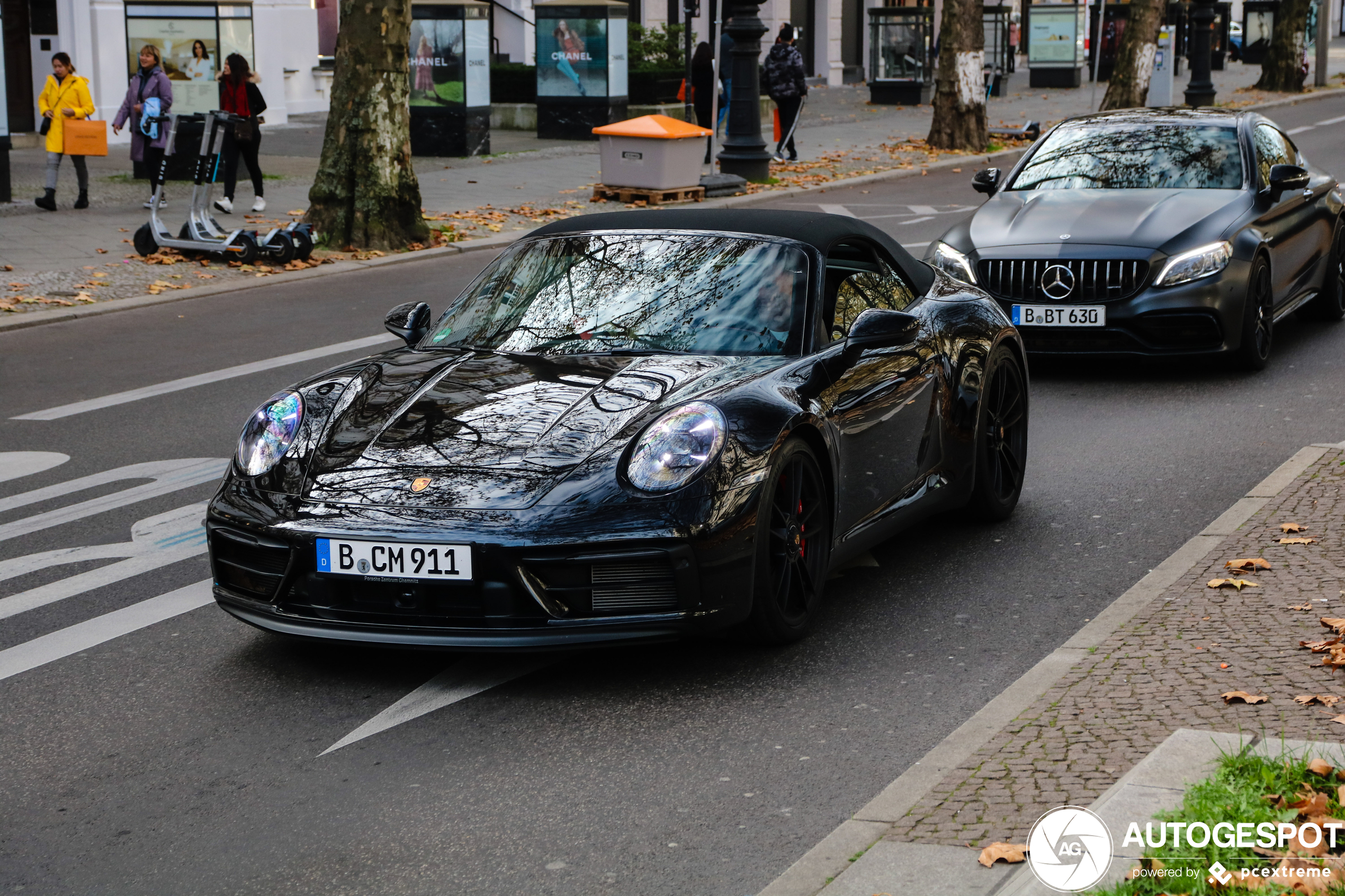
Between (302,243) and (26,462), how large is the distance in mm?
7700

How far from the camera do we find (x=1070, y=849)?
3.76m

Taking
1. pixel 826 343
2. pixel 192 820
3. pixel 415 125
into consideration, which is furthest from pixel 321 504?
pixel 415 125

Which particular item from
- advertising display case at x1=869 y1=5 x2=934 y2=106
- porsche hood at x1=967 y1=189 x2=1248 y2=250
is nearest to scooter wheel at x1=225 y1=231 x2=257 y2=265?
porsche hood at x1=967 y1=189 x2=1248 y2=250

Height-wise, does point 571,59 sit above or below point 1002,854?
above

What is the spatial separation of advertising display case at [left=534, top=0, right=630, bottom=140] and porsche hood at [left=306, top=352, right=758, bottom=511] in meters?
22.5

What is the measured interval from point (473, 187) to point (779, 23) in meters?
25.7

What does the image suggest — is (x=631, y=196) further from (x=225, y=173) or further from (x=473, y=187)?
(x=225, y=173)

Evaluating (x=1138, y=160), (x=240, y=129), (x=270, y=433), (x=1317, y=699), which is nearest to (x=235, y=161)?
(x=240, y=129)

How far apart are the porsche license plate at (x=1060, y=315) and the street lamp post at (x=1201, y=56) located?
101 feet

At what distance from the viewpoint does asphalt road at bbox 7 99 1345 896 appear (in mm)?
4203

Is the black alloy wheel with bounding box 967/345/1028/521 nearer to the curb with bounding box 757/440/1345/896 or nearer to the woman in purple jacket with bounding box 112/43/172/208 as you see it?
the curb with bounding box 757/440/1345/896

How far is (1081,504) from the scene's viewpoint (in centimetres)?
764

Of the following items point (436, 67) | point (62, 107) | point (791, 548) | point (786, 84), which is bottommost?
point (791, 548)

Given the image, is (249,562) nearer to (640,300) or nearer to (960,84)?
(640,300)
